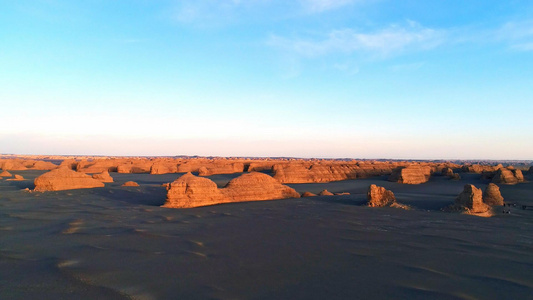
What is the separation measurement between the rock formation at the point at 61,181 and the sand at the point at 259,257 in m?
8.32

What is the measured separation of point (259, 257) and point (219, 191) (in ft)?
27.2

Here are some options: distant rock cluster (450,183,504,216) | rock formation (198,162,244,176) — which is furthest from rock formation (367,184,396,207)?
rock formation (198,162,244,176)

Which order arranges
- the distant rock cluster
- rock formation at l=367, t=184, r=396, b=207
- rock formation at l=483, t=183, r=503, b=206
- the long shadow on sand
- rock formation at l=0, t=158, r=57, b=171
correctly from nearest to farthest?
the distant rock cluster
rock formation at l=367, t=184, r=396, b=207
the long shadow on sand
rock formation at l=483, t=183, r=503, b=206
rock formation at l=0, t=158, r=57, b=171

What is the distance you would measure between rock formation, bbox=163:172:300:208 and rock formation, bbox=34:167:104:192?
8.58 metres

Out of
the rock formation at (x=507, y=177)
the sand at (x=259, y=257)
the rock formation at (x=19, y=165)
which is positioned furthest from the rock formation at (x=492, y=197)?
the rock formation at (x=19, y=165)

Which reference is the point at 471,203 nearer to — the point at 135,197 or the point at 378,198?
the point at 378,198

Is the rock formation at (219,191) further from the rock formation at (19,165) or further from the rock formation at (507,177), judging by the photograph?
the rock formation at (19,165)

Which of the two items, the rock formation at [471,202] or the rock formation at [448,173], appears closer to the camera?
the rock formation at [471,202]

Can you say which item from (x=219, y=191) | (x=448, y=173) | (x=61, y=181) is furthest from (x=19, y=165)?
(x=448, y=173)

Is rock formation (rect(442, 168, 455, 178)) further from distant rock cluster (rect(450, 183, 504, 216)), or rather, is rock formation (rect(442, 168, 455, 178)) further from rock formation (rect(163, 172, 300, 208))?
rock formation (rect(163, 172, 300, 208))

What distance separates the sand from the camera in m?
4.02

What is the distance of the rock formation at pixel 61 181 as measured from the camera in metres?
16.5

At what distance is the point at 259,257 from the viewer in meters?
5.49

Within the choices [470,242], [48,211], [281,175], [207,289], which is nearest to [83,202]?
[48,211]
